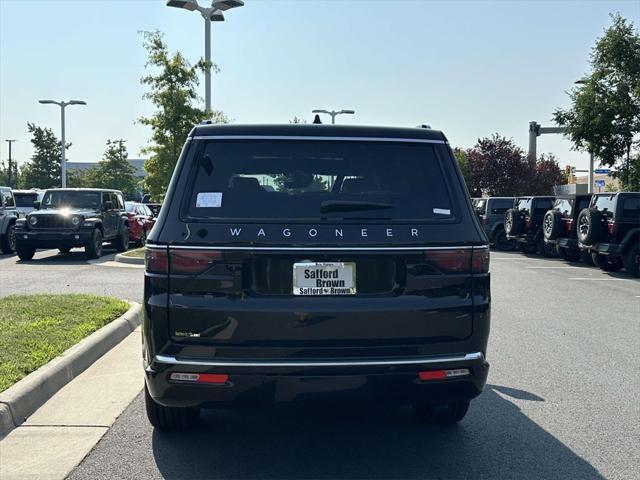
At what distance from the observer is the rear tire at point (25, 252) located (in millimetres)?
18062

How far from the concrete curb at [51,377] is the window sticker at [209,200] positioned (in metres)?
2.08

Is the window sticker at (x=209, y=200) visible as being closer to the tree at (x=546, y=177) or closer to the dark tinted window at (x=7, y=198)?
→ the dark tinted window at (x=7, y=198)

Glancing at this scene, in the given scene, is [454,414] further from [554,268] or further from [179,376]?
[554,268]

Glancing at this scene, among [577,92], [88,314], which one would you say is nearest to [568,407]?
[88,314]

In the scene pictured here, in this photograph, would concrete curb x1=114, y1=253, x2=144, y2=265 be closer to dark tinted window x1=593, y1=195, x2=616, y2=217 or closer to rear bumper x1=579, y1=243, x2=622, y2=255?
rear bumper x1=579, y1=243, x2=622, y2=255

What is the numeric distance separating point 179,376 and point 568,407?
310 cm

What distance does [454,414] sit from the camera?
479 centimetres

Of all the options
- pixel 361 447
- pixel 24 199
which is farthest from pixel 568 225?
pixel 24 199

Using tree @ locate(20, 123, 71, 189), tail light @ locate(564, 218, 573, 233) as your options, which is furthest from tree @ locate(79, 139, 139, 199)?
tail light @ locate(564, 218, 573, 233)

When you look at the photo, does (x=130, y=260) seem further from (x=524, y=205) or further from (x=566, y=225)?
(x=524, y=205)

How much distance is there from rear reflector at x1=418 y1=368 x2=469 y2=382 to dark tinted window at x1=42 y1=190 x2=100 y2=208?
17.4m

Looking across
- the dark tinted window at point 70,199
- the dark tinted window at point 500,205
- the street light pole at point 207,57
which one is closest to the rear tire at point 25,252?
the dark tinted window at point 70,199

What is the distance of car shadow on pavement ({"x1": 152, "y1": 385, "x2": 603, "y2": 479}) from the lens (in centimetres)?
404

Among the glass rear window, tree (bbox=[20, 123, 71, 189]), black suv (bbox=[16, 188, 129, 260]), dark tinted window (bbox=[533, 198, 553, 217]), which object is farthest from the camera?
tree (bbox=[20, 123, 71, 189])
